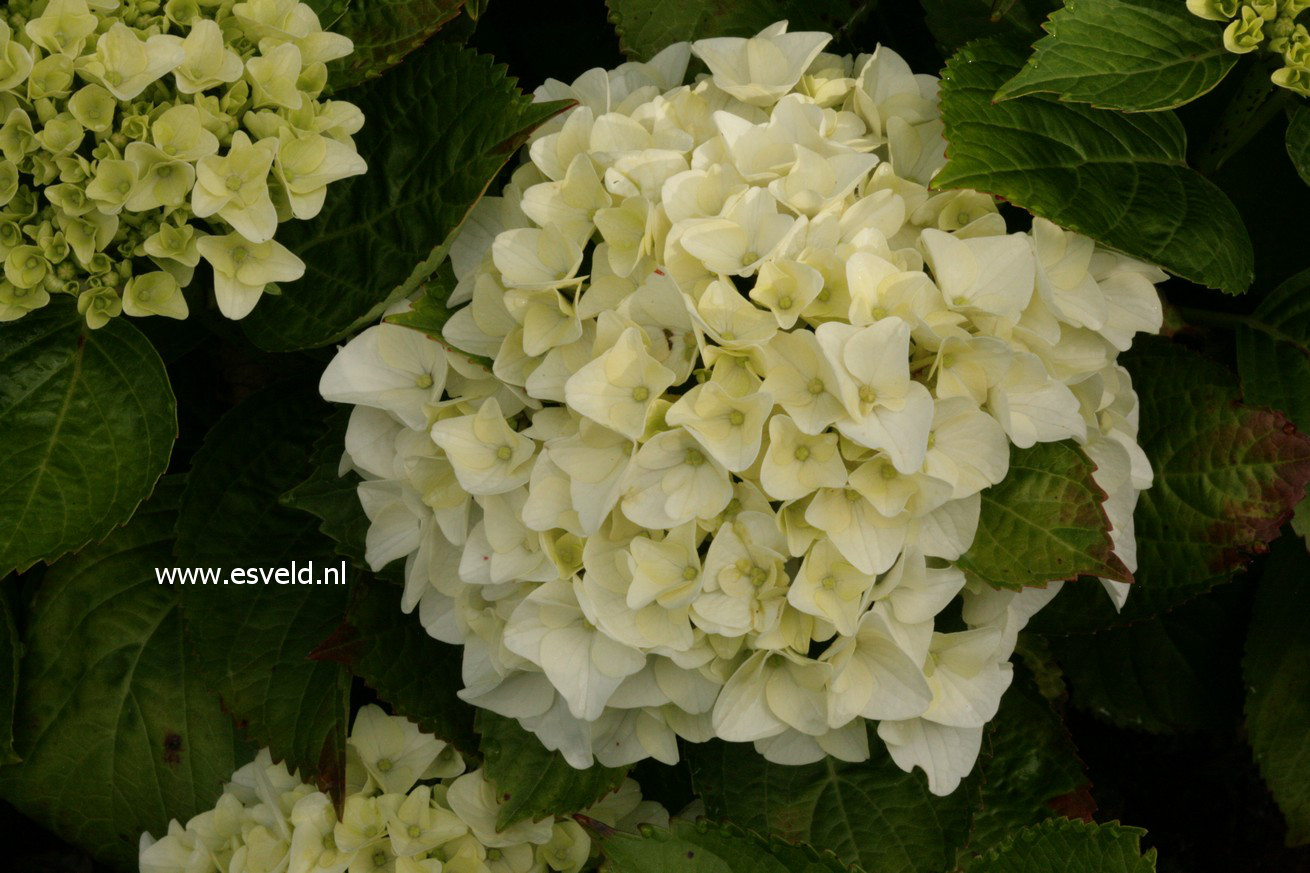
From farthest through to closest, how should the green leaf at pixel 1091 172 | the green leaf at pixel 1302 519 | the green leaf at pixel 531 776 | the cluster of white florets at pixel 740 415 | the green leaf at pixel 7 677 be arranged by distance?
the green leaf at pixel 7 677
the green leaf at pixel 1302 519
the green leaf at pixel 531 776
the green leaf at pixel 1091 172
the cluster of white florets at pixel 740 415

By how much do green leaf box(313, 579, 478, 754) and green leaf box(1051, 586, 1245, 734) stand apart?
822mm

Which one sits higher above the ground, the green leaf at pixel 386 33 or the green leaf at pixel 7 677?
the green leaf at pixel 386 33

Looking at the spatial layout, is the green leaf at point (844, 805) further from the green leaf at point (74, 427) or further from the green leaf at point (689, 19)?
the green leaf at point (689, 19)

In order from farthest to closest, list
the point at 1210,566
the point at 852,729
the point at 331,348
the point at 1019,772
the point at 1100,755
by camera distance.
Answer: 1. the point at 1100,755
2. the point at 331,348
3. the point at 1019,772
4. the point at 1210,566
5. the point at 852,729

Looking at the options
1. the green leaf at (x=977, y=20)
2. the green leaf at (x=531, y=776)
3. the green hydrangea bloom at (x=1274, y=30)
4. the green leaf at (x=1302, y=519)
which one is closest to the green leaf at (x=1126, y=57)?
the green hydrangea bloom at (x=1274, y=30)

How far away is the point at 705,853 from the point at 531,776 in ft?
0.60

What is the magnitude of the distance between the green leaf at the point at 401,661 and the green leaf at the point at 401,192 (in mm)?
282

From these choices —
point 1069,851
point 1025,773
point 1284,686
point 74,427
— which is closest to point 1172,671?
point 1284,686

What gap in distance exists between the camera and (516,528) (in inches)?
39.6

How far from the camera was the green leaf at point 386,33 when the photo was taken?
119 cm

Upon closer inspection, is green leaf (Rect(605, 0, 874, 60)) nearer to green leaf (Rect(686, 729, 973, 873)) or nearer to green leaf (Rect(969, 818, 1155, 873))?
green leaf (Rect(686, 729, 973, 873))

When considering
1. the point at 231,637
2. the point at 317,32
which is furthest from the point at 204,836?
the point at 317,32

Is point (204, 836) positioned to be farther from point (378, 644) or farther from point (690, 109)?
point (690, 109)

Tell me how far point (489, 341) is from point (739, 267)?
0.23 meters
